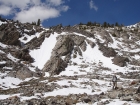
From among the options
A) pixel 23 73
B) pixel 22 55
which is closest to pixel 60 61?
pixel 22 55

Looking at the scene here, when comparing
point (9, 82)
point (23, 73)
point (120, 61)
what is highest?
point (120, 61)

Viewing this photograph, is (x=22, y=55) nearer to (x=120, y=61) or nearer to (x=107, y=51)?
Result: (x=107, y=51)

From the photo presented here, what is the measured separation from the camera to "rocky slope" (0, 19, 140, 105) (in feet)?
111

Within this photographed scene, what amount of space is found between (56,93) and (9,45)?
99.7ft

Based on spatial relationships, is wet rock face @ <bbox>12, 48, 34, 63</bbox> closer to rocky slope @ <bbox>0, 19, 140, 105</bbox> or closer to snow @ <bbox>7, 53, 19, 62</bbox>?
rocky slope @ <bbox>0, 19, 140, 105</bbox>

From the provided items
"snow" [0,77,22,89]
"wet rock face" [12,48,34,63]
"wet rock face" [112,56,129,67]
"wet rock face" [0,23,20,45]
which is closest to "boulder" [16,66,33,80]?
"snow" [0,77,22,89]

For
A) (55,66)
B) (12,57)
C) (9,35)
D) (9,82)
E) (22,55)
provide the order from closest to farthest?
1. (9,82)
2. (55,66)
3. (12,57)
4. (22,55)
5. (9,35)

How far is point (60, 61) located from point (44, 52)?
9.35 m

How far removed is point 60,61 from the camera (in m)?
48.5

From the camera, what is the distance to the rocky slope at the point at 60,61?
33.9 m

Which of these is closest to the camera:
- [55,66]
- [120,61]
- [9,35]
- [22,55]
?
[55,66]

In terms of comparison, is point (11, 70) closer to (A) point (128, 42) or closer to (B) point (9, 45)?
(B) point (9, 45)

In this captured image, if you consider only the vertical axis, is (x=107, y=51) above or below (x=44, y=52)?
above

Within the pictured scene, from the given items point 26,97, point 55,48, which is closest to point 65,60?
point 55,48
